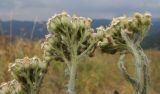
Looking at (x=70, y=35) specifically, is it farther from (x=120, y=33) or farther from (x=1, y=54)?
(x=1, y=54)

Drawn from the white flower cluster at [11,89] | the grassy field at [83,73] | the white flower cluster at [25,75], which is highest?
the white flower cluster at [25,75]

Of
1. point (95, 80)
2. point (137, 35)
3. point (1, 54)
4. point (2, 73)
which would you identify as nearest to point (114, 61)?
point (95, 80)

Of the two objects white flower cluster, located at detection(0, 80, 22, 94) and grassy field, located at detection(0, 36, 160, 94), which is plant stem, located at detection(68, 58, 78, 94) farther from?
grassy field, located at detection(0, 36, 160, 94)

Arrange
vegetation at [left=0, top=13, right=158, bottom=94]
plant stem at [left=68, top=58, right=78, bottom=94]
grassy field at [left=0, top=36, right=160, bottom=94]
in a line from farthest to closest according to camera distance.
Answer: grassy field at [left=0, top=36, right=160, bottom=94], vegetation at [left=0, top=13, right=158, bottom=94], plant stem at [left=68, top=58, right=78, bottom=94]

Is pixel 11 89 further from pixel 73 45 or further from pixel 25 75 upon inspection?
pixel 73 45

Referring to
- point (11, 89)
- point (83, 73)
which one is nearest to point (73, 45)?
point (11, 89)

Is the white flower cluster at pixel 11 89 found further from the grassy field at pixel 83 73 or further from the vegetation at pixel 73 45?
the grassy field at pixel 83 73

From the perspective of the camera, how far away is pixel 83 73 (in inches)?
497

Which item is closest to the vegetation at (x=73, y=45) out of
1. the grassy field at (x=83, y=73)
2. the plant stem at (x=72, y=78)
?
the plant stem at (x=72, y=78)

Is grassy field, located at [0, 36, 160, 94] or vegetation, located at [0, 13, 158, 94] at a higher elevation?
vegetation, located at [0, 13, 158, 94]

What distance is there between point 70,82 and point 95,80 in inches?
377

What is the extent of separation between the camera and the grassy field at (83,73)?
11.4 meters

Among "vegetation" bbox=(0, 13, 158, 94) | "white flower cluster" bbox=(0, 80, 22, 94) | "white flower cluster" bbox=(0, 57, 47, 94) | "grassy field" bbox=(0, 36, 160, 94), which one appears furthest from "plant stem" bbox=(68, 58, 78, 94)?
"grassy field" bbox=(0, 36, 160, 94)

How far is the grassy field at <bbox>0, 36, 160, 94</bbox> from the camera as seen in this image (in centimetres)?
1143
